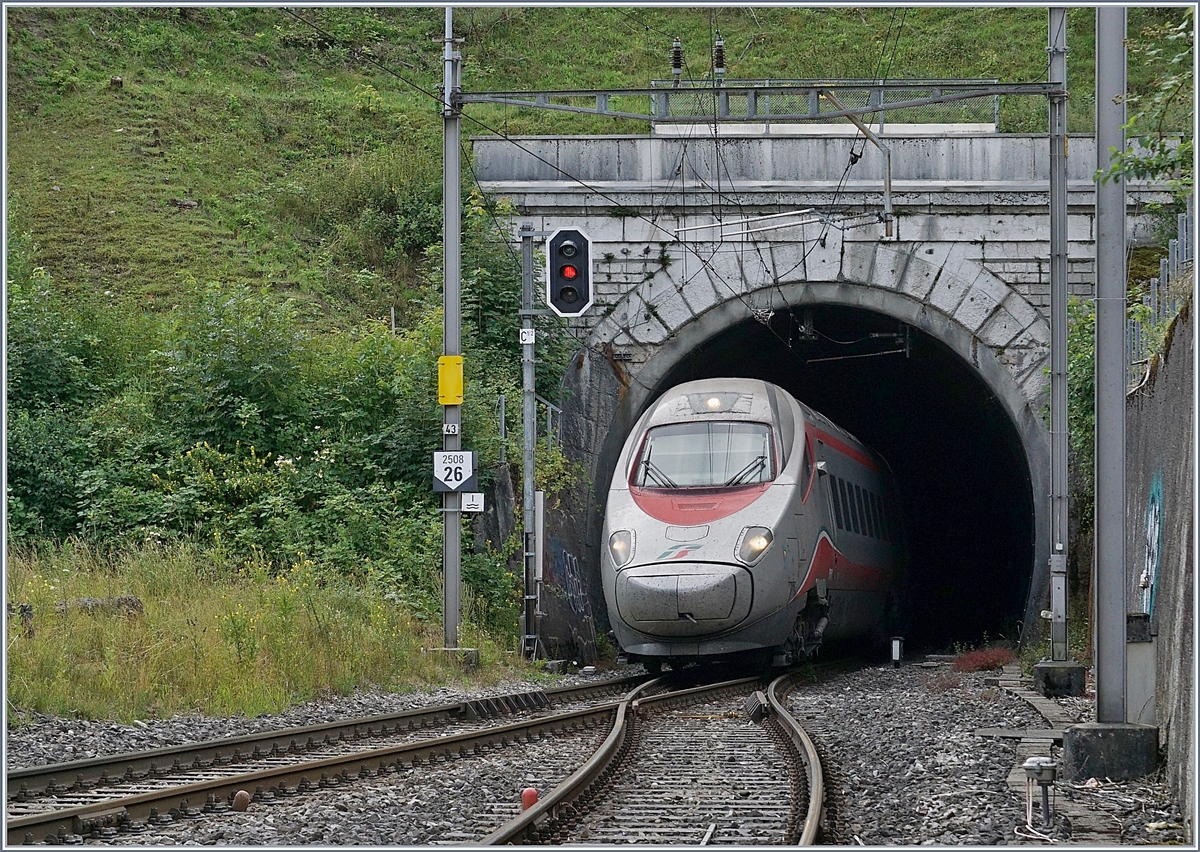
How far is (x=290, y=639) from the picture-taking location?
1245 centimetres

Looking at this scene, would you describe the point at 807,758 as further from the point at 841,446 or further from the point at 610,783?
the point at 841,446

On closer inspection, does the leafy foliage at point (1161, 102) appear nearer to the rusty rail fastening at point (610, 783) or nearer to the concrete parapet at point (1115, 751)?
the concrete parapet at point (1115, 751)

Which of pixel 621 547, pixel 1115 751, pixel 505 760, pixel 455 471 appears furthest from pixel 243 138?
pixel 1115 751

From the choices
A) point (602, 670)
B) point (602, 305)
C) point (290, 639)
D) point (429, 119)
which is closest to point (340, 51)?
point (429, 119)

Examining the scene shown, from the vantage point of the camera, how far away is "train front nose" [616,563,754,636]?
13.9 meters

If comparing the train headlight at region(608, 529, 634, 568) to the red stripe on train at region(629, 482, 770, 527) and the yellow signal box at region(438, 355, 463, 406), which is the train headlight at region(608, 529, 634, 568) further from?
the yellow signal box at region(438, 355, 463, 406)

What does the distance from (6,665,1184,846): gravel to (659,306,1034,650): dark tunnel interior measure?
12.0 metres

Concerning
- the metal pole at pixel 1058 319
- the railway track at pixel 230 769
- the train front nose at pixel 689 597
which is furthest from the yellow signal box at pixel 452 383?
the metal pole at pixel 1058 319

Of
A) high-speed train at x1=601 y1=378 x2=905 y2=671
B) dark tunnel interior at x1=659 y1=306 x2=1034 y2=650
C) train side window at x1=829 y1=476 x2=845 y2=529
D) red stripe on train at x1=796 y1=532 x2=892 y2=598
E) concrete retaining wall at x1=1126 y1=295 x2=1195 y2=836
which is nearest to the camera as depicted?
concrete retaining wall at x1=1126 y1=295 x2=1195 y2=836

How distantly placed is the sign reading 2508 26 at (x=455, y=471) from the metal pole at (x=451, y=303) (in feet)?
0.43

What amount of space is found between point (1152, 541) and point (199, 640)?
27.1 ft

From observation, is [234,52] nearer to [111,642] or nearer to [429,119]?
[429,119]

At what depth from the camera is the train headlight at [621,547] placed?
14.6 metres

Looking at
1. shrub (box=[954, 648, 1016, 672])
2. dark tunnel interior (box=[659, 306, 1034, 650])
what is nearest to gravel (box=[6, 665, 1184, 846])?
shrub (box=[954, 648, 1016, 672])
